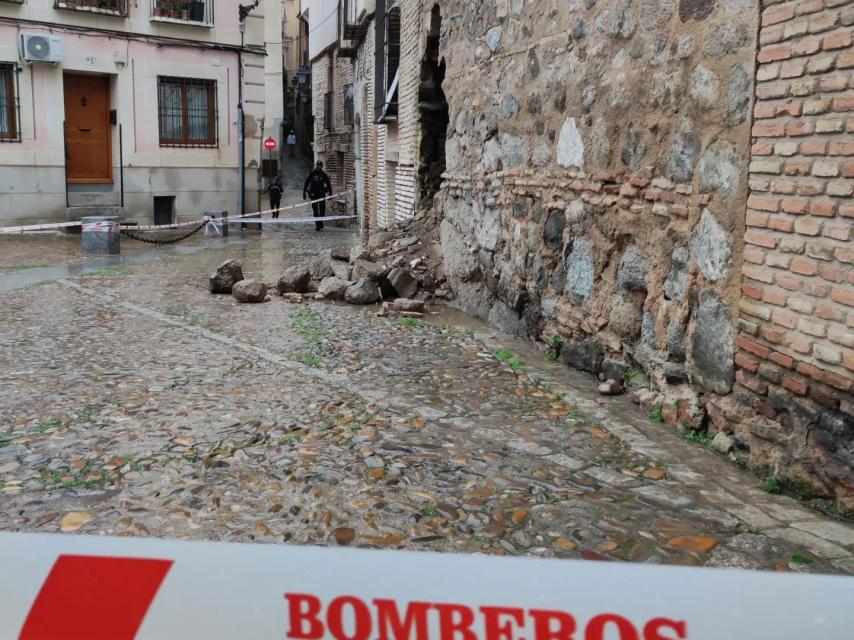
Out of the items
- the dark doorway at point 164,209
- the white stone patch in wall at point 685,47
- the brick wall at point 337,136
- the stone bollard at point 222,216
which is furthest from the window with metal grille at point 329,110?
the white stone patch in wall at point 685,47

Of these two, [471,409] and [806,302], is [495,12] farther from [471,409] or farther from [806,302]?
[806,302]

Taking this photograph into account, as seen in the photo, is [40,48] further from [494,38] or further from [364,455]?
[364,455]

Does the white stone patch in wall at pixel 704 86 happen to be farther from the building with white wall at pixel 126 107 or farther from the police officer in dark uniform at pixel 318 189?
the police officer in dark uniform at pixel 318 189

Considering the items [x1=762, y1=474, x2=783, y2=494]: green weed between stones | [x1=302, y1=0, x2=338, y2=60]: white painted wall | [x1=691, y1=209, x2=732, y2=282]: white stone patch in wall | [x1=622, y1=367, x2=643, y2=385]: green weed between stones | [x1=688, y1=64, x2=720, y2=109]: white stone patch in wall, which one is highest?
[x1=302, y1=0, x2=338, y2=60]: white painted wall

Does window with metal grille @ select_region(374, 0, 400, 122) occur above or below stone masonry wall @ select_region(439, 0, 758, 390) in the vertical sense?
above

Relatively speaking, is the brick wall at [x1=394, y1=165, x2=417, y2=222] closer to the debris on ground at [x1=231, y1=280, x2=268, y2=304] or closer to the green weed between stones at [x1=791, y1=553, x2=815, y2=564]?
the debris on ground at [x1=231, y1=280, x2=268, y2=304]

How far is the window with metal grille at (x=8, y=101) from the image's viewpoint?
15.8 m

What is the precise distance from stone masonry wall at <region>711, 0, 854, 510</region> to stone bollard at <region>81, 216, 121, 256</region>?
10929 mm

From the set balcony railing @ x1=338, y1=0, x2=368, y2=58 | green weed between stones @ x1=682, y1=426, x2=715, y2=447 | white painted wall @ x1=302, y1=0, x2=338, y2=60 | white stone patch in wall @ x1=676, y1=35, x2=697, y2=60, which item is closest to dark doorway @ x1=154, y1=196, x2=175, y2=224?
balcony railing @ x1=338, y1=0, x2=368, y2=58

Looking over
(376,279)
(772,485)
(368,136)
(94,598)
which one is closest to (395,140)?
(368,136)

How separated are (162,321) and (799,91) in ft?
18.0

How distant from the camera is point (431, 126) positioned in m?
10.4

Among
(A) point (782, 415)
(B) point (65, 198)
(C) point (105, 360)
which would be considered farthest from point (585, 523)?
(B) point (65, 198)

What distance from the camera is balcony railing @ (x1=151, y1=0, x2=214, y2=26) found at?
55.9 feet
